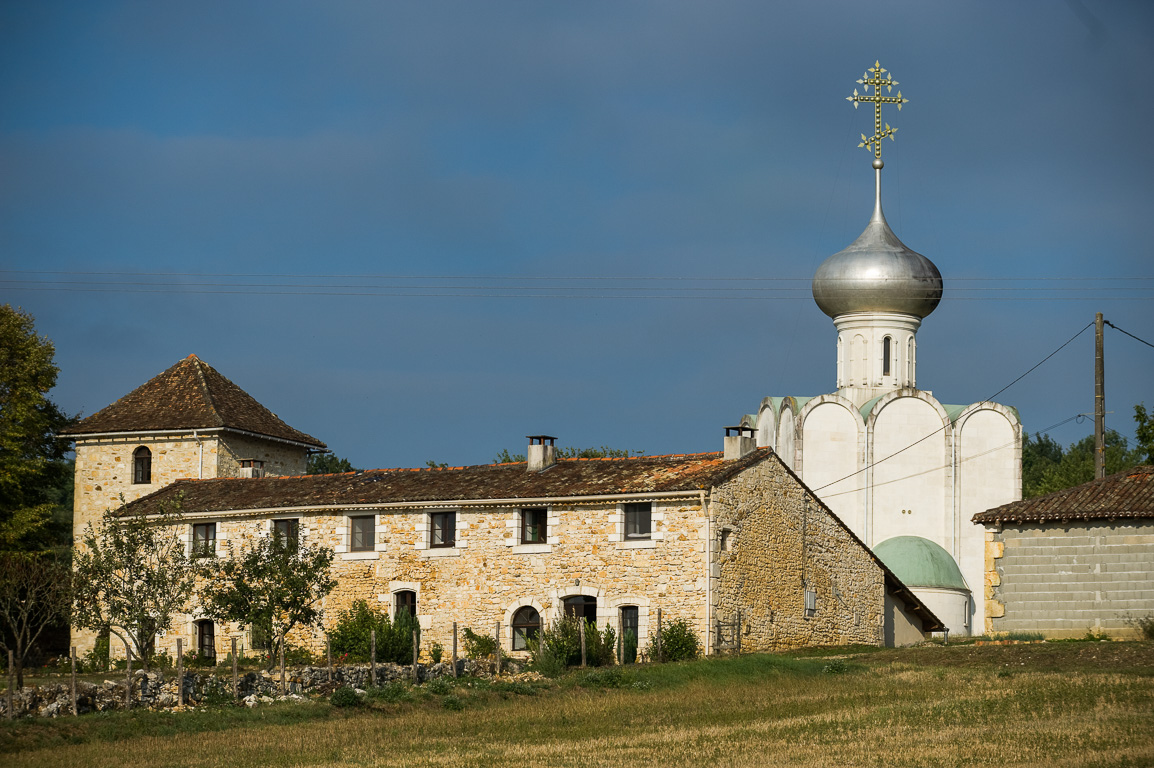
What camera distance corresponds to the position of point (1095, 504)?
31.9 metres

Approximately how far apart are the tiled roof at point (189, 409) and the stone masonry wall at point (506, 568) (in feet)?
24.0

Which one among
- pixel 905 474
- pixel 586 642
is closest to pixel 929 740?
pixel 586 642

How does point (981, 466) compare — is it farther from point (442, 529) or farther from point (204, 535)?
point (204, 535)

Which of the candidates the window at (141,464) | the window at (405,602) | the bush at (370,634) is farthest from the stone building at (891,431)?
the window at (141,464)

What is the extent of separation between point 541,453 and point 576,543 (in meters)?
3.47

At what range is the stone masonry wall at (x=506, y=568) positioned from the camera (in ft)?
117

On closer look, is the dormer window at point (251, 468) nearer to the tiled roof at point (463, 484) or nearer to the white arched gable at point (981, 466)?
the tiled roof at point (463, 484)

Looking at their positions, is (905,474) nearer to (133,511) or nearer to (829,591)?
(829,591)

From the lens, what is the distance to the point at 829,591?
39531 millimetres

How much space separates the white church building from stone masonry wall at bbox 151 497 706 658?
14480 millimetres

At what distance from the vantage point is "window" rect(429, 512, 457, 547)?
38.6m

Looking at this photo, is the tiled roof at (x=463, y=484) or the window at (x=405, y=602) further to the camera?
the window at (x=405, y=602)

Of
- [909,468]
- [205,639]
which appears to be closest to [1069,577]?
[909,468]

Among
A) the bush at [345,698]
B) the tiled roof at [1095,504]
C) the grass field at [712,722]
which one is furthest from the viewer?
the tiled roof at [1095,504]
